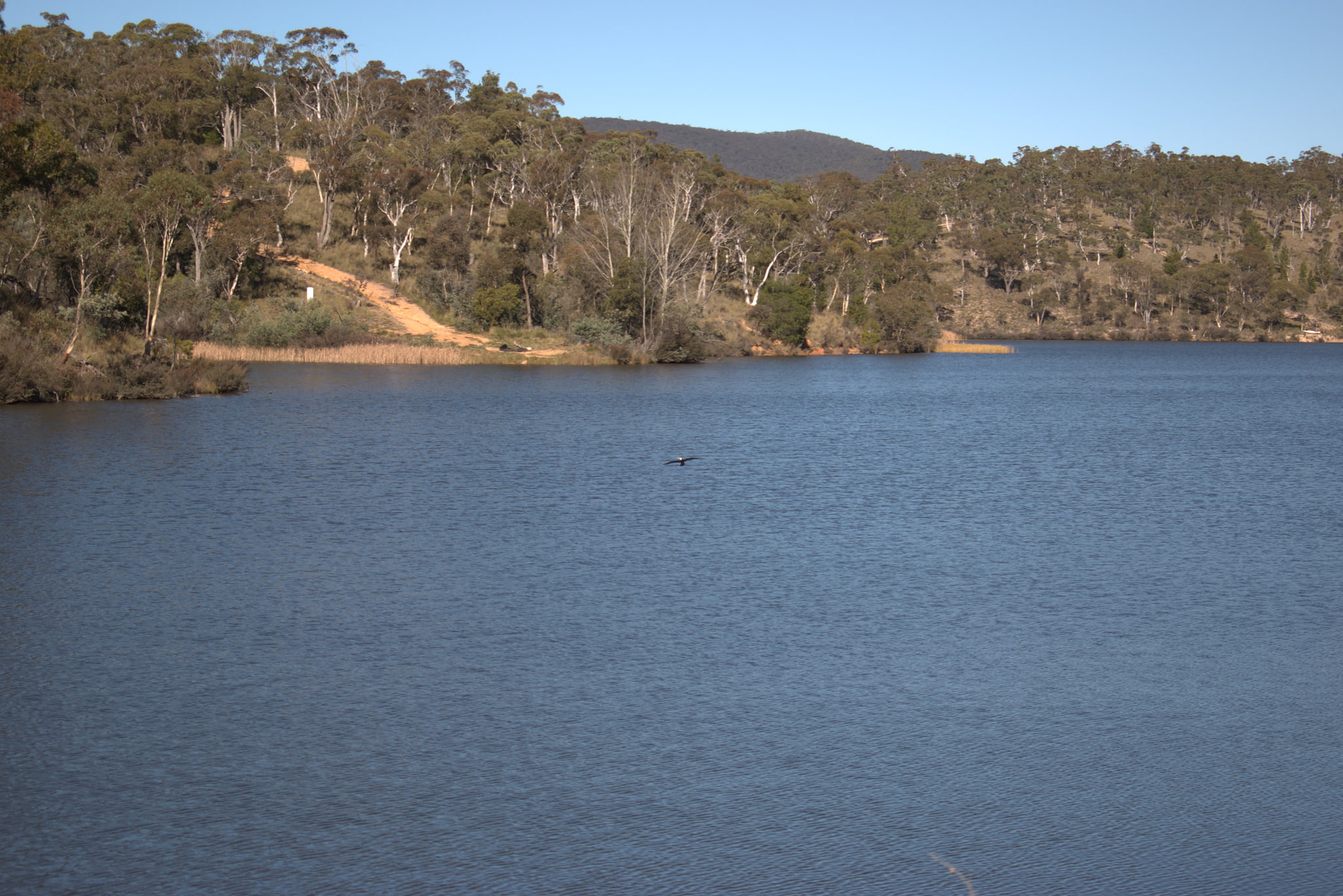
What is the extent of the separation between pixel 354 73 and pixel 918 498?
102 meters

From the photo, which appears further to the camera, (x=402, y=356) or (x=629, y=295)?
(x=629, y=295)

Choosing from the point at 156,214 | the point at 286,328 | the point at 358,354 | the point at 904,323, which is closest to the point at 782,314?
the point at 904,323

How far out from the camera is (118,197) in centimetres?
4244

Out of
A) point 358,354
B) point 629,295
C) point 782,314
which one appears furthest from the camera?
point 782,314

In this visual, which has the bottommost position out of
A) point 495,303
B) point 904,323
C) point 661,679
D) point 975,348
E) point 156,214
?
point 661,679

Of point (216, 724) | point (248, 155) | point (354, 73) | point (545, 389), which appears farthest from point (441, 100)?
point (216, 724)

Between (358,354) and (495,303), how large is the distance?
1139 cm

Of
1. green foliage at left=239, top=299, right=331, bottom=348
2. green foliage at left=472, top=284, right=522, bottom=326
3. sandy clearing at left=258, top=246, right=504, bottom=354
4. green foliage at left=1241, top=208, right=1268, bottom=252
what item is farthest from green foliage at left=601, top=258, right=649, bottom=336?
green foliage at left=1241, top=208, right=1268, bottom=252

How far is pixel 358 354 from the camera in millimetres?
62000

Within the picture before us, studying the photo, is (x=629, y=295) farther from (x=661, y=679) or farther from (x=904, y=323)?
(x=661, y=679)

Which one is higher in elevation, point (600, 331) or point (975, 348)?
point (600, 331)

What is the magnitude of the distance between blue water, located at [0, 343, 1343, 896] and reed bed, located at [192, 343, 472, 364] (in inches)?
1464

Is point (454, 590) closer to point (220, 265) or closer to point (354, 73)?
point (220, 265)

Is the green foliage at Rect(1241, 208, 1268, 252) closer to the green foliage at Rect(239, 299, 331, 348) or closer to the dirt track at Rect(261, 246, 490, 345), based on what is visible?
the dirt track at Rect(261, 246, 490, 345)
